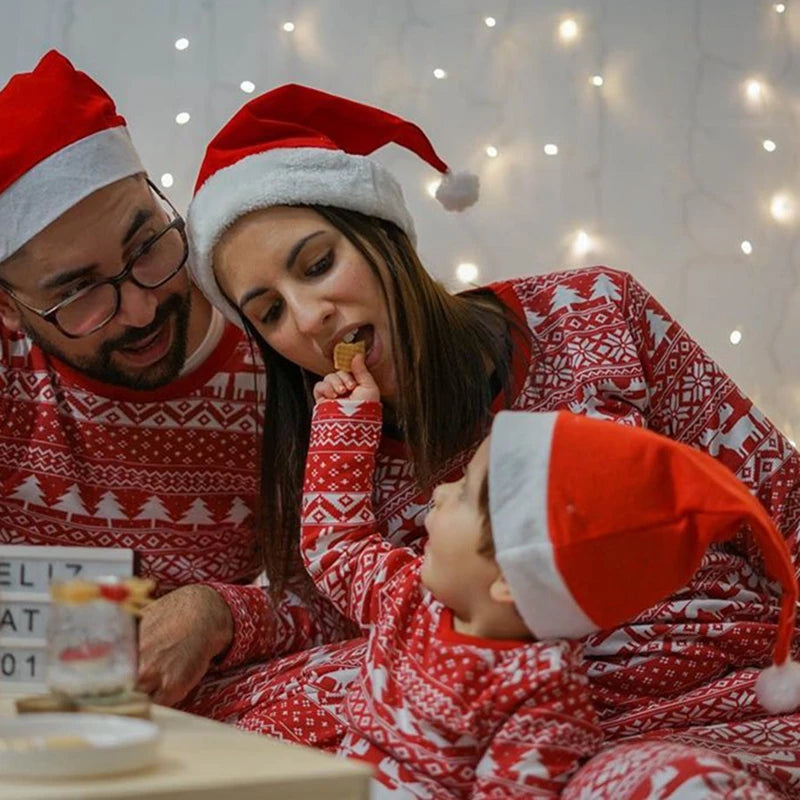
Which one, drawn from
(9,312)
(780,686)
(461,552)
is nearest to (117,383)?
(9,312)

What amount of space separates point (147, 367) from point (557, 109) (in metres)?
1.15

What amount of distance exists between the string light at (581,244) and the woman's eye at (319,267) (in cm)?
113

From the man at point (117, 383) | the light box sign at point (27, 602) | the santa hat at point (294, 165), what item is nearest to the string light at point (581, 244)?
the santa hat at point (294, 165)

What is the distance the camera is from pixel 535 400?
152 cm

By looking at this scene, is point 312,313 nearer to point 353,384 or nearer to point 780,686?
point 353,384

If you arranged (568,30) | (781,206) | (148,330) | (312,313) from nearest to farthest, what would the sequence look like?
(312,313) → (148,330) → (568,30) → (781,206)

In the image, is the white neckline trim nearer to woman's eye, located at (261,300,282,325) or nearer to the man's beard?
the man's beard

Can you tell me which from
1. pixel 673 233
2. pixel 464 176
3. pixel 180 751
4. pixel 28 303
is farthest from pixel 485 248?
pixel 180 751

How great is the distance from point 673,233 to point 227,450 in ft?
3.92

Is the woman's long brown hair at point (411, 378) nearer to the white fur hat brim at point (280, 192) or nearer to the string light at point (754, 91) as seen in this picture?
the white fur hat brim at point (280, 192)

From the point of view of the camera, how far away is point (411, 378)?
57.6 inches

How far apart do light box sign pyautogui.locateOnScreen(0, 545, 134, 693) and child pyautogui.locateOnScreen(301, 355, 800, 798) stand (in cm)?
30

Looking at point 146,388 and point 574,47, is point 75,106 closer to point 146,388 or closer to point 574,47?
point 146,388

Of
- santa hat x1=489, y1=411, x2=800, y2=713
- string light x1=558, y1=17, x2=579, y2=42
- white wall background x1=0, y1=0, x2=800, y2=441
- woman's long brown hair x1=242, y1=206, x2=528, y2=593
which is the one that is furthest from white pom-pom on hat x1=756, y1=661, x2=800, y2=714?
string light x1=558, y1=17, x2=579, y2=42
